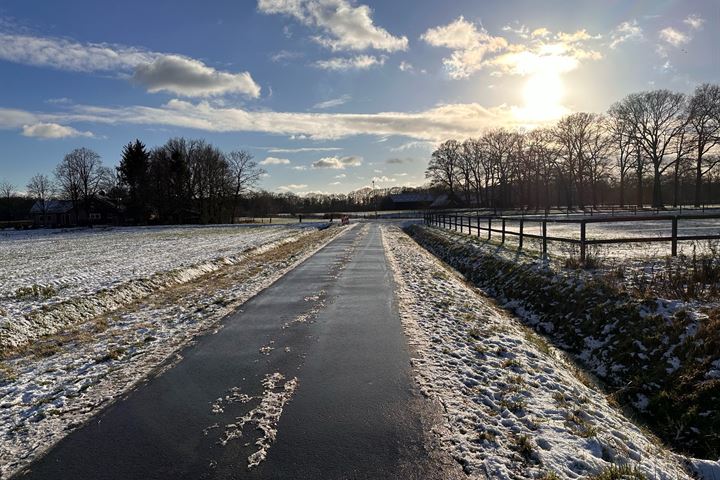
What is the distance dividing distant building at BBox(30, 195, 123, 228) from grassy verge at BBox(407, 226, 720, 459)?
279ft

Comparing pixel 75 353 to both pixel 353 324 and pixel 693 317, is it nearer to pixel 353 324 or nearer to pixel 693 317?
pixel 353 324

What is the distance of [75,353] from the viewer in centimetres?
680

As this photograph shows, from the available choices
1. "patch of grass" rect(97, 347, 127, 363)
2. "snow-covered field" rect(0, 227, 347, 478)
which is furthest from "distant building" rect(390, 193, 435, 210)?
"patch of grass" rect(97, 347, 127, 363)

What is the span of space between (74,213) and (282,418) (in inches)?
3827

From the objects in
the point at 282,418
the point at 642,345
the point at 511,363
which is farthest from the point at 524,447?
the point at 642,345

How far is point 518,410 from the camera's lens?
4.58m

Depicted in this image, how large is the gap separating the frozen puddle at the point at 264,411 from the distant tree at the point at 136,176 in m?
74.4

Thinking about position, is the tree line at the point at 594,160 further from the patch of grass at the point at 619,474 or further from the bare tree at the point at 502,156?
the patch of grass at the point at 619,474

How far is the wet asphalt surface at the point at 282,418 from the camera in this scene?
3529mm

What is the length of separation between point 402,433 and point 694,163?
7967 centimetres

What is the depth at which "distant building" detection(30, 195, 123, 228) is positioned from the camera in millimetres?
79250

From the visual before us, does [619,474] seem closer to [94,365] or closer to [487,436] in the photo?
[487,436]

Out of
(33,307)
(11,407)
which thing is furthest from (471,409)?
(33,307)

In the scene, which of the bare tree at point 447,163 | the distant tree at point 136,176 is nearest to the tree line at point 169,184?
the distant tree at point 136,176
